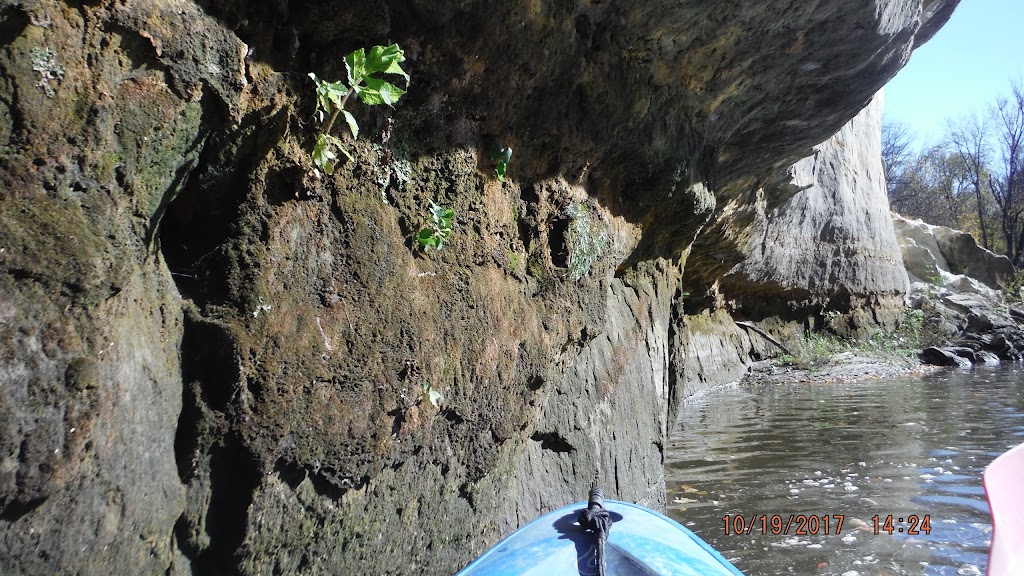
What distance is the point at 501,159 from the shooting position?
3615 millimetres

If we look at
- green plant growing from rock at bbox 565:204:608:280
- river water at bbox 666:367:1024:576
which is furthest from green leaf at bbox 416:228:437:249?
river water at bbox 666:367:1024:576

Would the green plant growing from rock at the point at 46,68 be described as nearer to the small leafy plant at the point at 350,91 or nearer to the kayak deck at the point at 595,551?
the small leafy plant at the point at 350,91

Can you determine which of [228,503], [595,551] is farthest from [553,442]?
[228,503]

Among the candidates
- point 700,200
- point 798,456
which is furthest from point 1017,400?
point 700,200

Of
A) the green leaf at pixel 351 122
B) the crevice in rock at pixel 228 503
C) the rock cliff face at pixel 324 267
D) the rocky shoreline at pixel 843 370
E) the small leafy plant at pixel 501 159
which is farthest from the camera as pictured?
the rocky shoreline at pixel 843 370

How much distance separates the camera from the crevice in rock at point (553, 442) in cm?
409

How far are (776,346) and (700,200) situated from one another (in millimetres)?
12036

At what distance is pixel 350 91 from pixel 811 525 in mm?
4151

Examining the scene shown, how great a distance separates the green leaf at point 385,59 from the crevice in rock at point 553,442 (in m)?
2.26

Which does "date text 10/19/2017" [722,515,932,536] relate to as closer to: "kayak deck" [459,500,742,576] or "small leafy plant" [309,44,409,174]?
"kayak deck" [459,500,742,576]

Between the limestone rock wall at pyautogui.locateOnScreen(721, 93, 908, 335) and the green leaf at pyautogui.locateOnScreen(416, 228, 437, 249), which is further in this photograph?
the limestone rock wall at pyautogui.locateOnScreen(721, 93, 908, 335)

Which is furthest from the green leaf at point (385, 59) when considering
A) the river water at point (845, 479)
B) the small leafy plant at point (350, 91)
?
the river water at point (845, 479)

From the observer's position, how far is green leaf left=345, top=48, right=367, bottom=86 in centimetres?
254

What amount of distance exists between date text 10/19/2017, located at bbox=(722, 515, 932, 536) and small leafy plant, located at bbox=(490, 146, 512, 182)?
2.86 meters
